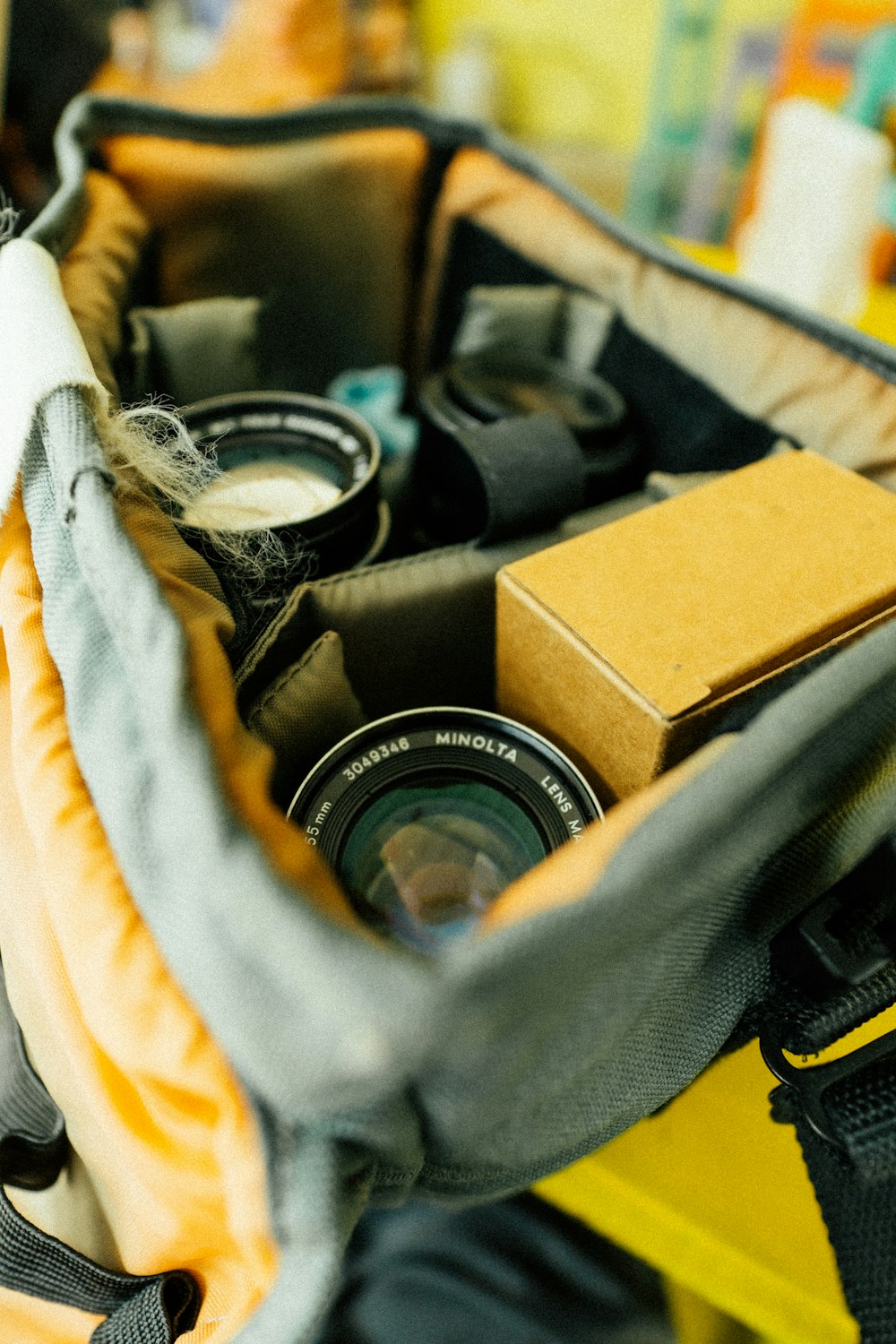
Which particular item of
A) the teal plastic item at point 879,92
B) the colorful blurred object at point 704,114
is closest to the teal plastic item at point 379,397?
the teal plastic item at point 879,92

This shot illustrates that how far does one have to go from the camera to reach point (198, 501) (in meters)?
0.43

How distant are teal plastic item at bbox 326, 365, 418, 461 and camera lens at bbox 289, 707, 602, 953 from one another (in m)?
0.42

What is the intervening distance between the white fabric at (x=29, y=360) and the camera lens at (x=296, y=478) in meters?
0.09

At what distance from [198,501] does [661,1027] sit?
1.05ft

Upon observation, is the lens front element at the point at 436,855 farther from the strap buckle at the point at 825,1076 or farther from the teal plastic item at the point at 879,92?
the teal plastic item at the point at 879,92

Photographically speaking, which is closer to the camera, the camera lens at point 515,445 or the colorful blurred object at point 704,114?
the camera lens at point 515,445

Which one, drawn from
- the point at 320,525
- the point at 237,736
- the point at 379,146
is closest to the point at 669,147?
the point at 379,146

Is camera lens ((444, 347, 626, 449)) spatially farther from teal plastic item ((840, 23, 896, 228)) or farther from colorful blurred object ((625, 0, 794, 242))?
colorful blurred object ((625, 0, 794, 242))

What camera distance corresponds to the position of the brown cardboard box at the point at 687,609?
360 mm

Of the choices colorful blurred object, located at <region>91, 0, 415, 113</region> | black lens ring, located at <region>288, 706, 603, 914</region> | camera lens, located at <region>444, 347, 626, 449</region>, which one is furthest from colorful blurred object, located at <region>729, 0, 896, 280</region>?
black lens ring, located at <region>288, 706, 603, 914</region>

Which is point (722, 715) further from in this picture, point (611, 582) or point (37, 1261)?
point (37, 1261)

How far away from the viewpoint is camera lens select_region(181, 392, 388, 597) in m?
0.45

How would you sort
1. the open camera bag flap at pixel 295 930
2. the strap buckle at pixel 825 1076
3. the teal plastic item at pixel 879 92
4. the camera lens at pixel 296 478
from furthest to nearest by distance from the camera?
the teal plastic item at pixel 879 92 → the camera lens at pixel 296 478 → the strap buckle at pixel 825 1076 → the open camera bag flap at pixel 295 930

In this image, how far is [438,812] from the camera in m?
0.40
